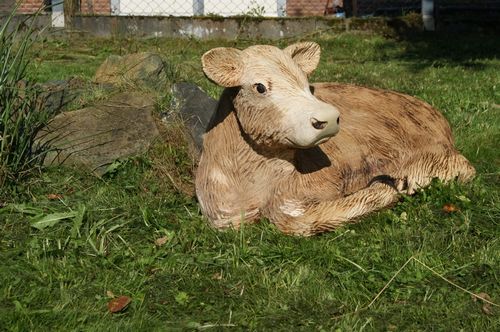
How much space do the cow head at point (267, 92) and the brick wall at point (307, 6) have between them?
10683mm

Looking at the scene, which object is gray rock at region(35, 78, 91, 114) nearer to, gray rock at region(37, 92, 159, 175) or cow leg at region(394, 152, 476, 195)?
gray rock at region(37, 92, 159, 175)

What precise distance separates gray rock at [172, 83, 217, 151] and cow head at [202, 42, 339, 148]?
1542mm

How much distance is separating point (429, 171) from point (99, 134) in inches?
95.5

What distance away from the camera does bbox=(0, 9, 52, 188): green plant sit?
4734mm

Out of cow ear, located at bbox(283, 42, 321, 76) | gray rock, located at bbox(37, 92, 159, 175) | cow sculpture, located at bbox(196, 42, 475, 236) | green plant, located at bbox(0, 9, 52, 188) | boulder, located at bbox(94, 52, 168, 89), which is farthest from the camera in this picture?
boulder, located at bbox(94, 52, 168, 89)

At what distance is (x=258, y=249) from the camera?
13.0 ft

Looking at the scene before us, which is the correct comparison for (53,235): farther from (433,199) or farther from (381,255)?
(433,199)

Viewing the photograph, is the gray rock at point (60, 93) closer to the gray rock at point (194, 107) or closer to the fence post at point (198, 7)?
the gray rock at point (194, 107)

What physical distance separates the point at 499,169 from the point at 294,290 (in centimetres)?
242

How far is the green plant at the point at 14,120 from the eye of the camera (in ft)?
15.5

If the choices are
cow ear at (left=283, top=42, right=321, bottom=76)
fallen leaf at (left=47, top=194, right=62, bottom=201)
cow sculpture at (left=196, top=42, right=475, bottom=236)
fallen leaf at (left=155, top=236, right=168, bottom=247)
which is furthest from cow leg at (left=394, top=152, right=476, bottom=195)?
fallen leaf at (left=47, top=194, right=62, bottom=201)

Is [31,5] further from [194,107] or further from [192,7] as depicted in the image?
[194,107]

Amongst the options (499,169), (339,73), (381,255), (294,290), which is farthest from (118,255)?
(339,73)

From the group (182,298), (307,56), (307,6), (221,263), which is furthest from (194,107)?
(307,6)
